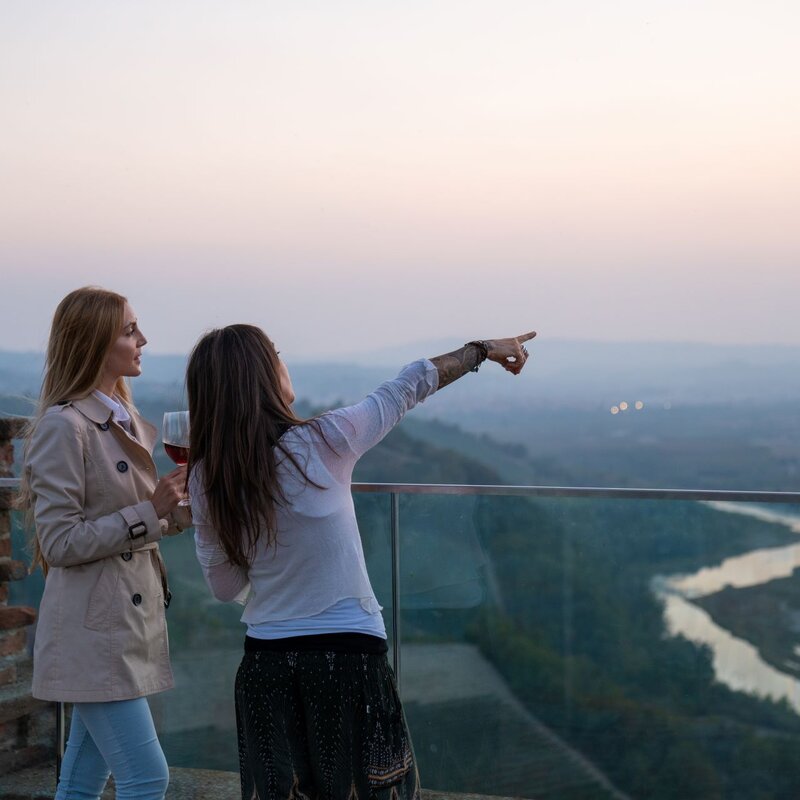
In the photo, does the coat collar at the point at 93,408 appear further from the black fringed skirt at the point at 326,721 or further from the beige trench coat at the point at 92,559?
the black fringed skirt at the point at 326,721

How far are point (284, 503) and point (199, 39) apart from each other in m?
6.39

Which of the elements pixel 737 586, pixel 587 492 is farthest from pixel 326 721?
pixel 737 586

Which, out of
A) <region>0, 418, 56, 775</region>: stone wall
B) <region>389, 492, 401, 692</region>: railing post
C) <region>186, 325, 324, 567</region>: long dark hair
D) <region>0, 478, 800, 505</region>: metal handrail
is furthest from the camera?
<region>0, 418, 56, 775</region>: stone wall

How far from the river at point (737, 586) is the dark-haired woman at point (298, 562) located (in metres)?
1.13

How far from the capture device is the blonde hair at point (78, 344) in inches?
79.5

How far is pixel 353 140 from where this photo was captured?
14961mm

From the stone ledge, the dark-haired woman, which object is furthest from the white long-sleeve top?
the stone ledge

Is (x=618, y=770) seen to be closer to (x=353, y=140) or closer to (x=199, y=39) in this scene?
(x=199, y=39)

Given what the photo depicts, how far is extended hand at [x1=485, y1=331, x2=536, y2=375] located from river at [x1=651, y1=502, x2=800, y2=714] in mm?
885

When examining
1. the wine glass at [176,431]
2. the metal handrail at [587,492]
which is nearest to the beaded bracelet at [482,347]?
the wine glass at [176,431]

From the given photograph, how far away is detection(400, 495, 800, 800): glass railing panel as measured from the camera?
2582 mm

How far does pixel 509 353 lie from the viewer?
1927 millimetres

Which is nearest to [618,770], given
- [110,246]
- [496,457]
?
[110,246]

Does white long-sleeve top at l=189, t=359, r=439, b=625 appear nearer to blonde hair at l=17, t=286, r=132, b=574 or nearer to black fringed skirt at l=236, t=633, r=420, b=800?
black fringed skirt at l=236, t=633, r=420, b=800
